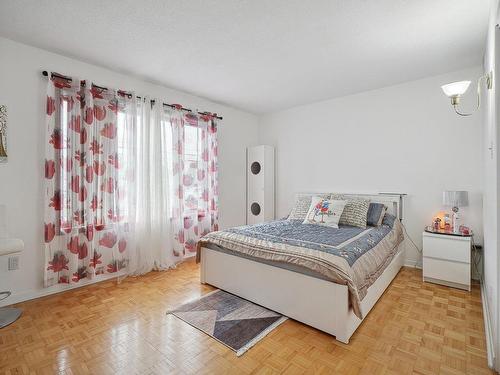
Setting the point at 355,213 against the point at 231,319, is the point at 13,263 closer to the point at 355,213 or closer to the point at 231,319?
the point at 231,319

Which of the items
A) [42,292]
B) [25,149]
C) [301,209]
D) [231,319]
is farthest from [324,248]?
[25,149]

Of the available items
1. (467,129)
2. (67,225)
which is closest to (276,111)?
(467,129)

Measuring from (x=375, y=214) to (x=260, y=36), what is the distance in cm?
254

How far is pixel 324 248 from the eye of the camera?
2.25 m

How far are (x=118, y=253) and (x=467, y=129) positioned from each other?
180 inches

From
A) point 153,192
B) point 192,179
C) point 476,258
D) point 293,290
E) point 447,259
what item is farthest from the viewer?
point 192,179

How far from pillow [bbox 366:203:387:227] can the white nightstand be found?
52 centimetres

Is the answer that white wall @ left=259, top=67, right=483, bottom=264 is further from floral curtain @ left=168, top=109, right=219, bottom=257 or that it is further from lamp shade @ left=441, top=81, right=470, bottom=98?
floral curtain @ left=168, top=109, right=219, bottom=257

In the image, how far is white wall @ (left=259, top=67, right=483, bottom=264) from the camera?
10.4 ft

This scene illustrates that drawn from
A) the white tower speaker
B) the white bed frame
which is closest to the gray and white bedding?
the white bed frame

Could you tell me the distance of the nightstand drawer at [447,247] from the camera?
2.80 metres

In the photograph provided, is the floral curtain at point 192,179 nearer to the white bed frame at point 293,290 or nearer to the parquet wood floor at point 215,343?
the white bed frame at point 293,290

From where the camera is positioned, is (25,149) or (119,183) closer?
(25,149)

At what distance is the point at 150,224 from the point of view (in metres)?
3.43
